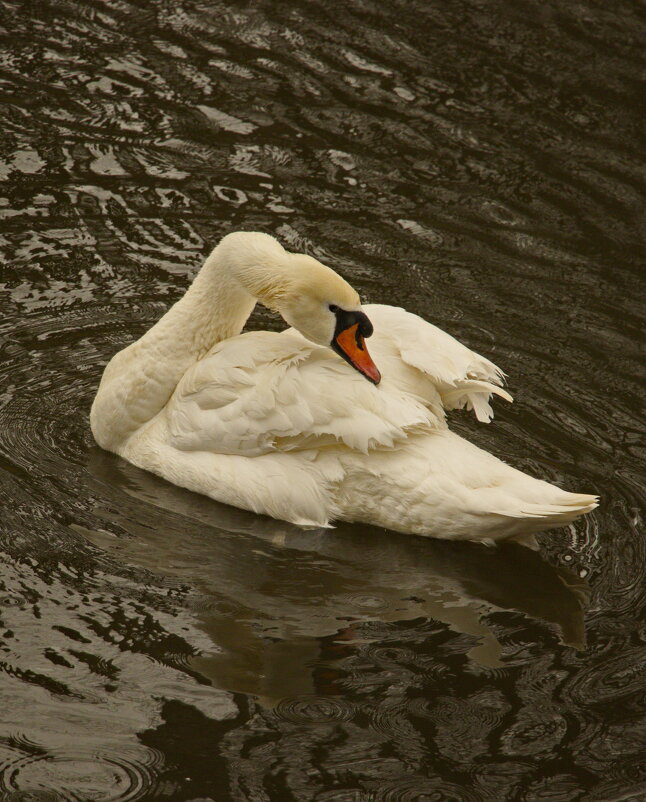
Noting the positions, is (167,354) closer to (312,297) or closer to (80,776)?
(312,297)

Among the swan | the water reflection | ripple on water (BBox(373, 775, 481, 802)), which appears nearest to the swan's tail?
the swan

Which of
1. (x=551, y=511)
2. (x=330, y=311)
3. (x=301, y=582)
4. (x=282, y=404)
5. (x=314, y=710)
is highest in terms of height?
(x=330, y=311)

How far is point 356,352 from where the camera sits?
8219mm

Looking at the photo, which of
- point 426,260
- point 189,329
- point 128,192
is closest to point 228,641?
point 189,329

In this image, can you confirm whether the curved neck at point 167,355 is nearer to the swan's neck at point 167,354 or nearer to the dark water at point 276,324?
the swan's neck at point 167,354

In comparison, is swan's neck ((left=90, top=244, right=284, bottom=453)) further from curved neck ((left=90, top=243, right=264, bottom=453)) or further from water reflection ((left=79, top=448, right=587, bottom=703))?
water reflection ((left=79, top=448, right=587, bottom=703))

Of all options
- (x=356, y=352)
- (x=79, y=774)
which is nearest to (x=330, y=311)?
(x=356, y=352)

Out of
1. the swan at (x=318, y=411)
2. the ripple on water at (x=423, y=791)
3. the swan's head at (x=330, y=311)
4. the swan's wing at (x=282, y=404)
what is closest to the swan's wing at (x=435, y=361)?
the swan at (x=318, y=411)

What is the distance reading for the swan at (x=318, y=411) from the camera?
7.98 m

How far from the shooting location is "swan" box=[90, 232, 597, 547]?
314 inches

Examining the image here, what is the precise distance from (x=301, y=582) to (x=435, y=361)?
171 centimetres

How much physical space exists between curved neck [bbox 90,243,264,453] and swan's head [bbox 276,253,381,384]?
2.25 ft

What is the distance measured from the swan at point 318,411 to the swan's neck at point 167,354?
1cm

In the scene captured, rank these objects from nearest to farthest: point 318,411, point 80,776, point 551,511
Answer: point 80,776, point 551,511, point 318,411
